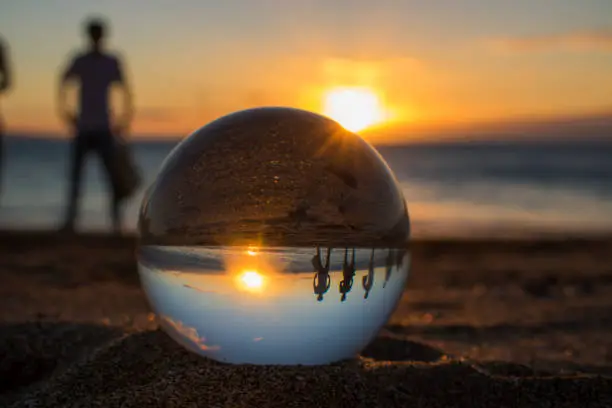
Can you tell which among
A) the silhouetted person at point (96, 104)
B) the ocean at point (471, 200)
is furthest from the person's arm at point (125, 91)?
the ocean at point (471, 200)

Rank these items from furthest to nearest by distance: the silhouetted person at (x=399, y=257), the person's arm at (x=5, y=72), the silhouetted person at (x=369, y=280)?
1. the person's arm at (x=5, y=72)
2. the silhouetted person at (x=399, y=257)
3. the silhouetted person at (x=369, y=280)

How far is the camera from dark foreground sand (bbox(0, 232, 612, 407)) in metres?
2.81

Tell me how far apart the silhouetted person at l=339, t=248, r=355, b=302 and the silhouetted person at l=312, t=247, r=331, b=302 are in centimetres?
6

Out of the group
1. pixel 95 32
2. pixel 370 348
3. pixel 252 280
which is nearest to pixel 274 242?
pixel 252 280

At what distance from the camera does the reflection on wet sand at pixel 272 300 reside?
275 centimetres

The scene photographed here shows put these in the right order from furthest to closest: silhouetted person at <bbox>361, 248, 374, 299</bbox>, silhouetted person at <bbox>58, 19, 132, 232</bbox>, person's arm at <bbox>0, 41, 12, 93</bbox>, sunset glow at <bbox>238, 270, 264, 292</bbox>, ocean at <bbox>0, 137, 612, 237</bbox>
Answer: ocean at <bbox>0, 137, 612, 237</bbox>, silhouetted person at <bbox>58, 19, 132, 232</bbox>, person's arm at <bbox>0, 41, 12, 93</bbox>, silhouetted person at <bbox>361, 248, 374, 299</bbox>, sunset glow at <bbox>238, 270, 264, 292</bbox>

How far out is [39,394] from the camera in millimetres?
2975

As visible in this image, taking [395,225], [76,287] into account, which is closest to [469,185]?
[76,287]

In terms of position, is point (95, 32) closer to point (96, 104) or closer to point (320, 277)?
point (96, 104)

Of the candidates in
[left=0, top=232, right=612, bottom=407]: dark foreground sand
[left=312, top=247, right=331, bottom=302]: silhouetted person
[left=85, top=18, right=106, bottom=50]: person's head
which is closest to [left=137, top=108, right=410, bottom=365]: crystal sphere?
[left=312, top=247, right=331, bottom=302]: silhouetted person

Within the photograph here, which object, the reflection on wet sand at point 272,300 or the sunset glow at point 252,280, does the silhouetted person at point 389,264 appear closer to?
the reflection on wet sand at point 272,300

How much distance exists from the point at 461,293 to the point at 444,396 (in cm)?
361

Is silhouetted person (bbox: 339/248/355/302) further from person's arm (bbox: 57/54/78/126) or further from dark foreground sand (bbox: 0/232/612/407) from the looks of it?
person's arm (bbox: 57/54/78/126)

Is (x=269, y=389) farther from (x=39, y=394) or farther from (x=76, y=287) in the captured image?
(x=76, y=287)
